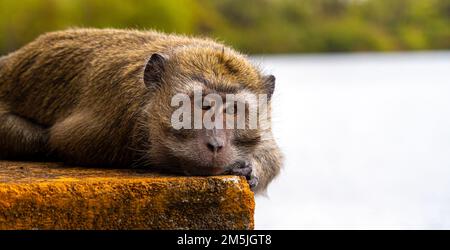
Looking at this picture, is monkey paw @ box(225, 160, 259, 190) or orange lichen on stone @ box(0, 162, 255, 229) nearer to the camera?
orange lichen on stone @ box(0, 162, 255, 229)

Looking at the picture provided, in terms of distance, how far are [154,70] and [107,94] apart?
102 cm

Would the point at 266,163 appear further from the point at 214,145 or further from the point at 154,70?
the point at 214,145

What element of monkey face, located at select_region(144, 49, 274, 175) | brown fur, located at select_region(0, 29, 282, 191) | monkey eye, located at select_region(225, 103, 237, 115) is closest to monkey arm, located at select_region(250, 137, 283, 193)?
brown fur, located at select_region(0, 29, 282, 191)

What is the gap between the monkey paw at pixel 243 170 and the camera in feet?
25.0

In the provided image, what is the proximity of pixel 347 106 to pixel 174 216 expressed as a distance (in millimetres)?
52480

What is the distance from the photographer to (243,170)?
7.71 meters

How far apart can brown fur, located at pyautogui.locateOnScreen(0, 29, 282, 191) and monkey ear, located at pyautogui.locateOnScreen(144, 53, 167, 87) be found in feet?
0.22

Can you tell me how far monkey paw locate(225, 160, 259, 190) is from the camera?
7605mm

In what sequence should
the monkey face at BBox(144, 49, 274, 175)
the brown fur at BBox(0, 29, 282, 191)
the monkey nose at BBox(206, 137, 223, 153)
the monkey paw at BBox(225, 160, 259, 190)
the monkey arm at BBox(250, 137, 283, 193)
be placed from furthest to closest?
the monkey arm at BBox(250, 137, 283, 193) < the brown fur at BBox(0, 29, 282, 191) < the monkey paw at BBox(225, 160, 259, 190) < the monkey face at BBox(144, 49, 274, 175) < the monkey nose at BBox(206, 137, 223, 153)

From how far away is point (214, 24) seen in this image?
68250mm

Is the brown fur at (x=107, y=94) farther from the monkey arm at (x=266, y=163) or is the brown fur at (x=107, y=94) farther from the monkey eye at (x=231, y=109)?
the monkey eye at (x=231, y=109)

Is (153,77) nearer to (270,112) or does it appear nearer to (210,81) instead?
(210,81)

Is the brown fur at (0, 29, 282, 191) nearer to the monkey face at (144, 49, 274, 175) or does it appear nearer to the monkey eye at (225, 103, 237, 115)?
the monkey face at (144, 49, 274, 175)
